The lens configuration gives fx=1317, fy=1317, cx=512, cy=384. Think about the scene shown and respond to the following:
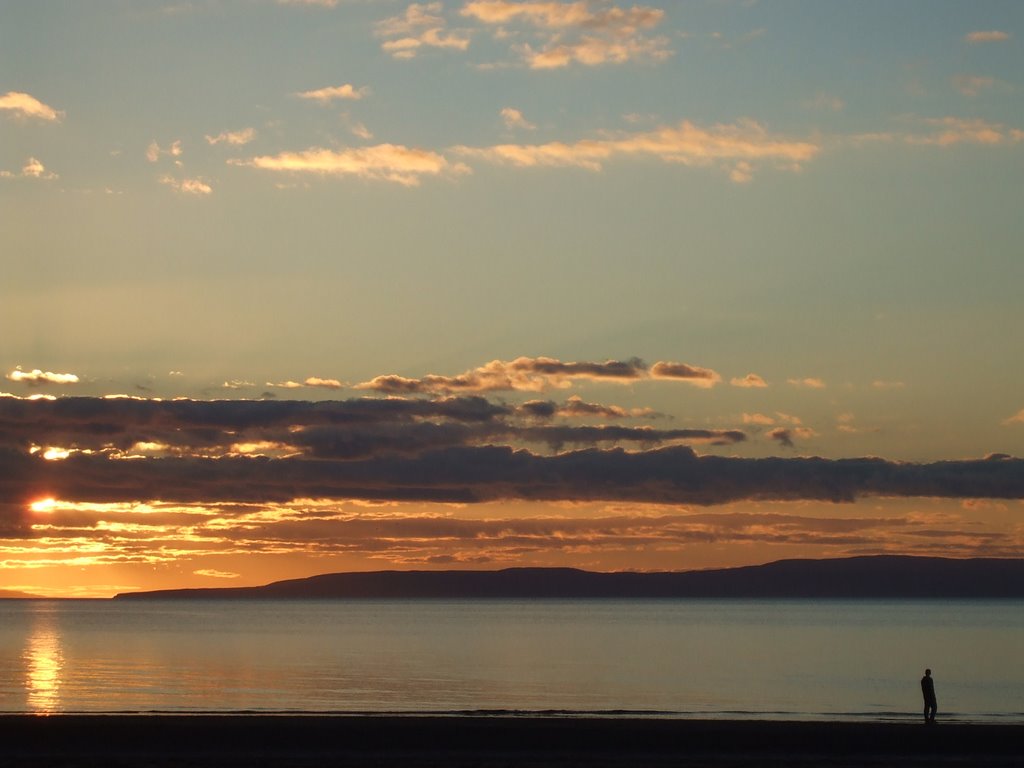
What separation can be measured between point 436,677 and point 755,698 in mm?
21759

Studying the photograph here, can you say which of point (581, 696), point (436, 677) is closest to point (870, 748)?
point (581, 696)

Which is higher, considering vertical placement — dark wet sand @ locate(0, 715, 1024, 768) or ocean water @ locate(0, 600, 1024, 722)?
dark wet sand @ locate(0, 715, 1024, 768)

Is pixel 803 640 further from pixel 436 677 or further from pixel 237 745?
pixel 237 745

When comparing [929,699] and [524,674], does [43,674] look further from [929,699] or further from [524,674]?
[929,699]

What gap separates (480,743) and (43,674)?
50.1 m

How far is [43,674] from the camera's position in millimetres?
82000

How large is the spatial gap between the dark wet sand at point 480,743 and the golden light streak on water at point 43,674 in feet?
42.6

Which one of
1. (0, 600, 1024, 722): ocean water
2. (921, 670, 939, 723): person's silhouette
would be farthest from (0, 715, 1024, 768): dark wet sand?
(0, 600, 1024, 722): ocean water

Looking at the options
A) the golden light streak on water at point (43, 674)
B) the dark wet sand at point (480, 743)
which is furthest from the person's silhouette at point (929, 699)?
the golden light streak on water at point (43, 674)

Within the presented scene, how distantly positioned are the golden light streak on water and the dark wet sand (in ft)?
42.6

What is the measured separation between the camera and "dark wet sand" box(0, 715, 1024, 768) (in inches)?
1435

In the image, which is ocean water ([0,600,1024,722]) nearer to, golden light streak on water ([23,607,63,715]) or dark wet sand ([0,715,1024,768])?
golden light streak on water ([23,607,63,715])

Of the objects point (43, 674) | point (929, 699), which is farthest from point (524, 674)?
point (929, 699)

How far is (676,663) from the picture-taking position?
320ft
